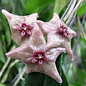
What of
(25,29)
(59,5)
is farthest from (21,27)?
→ (59,5)

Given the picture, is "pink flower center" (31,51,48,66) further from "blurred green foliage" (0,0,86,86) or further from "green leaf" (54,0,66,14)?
"green leaf" (54,0,66,14)

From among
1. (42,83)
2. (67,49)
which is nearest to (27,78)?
(42,83)

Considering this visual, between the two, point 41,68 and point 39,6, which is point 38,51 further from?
point 39,6

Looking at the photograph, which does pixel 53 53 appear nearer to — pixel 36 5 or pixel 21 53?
pixel 21 53

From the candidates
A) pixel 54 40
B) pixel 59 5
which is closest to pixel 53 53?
pixel 54 40

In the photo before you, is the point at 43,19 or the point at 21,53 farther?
the point at 43,19

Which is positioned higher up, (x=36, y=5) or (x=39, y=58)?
(x=36, y=5)

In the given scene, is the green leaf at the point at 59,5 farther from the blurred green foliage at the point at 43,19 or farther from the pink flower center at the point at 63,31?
the pink flower center at the point at 63,31

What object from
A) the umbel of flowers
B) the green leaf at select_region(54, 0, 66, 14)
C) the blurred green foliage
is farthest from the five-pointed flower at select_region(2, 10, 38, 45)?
the green leaf at select_region(54, 0, 66, 14)
